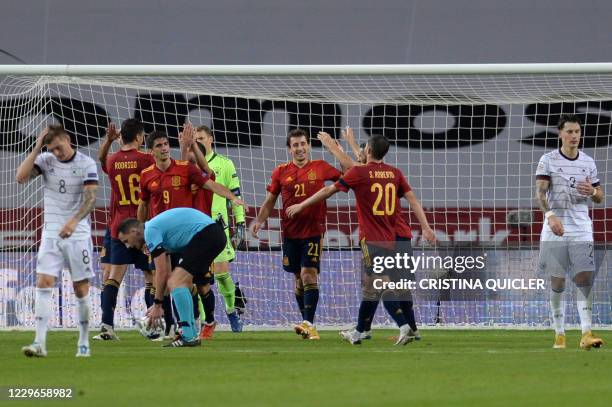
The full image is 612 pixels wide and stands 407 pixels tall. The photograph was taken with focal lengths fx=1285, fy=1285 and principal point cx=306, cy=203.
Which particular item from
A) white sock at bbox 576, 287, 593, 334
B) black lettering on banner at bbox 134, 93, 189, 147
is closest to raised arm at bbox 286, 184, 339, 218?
white sock at bbox 576, 287, 593, 334

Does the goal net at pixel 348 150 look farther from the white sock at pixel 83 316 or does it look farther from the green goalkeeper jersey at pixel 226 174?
the white sock at pixel 83 316

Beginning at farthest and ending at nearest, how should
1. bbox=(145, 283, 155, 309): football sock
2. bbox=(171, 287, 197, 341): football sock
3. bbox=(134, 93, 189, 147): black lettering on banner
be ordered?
bbox=(134, 93, 189, 147): black lettering on banner
bbox=(145, 283, 155, 309): football sock
bbox=(171, 287, 197, 341): football sock

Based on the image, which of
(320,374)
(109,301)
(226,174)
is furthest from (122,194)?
(320,374)

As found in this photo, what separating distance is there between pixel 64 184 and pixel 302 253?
384 centimetres

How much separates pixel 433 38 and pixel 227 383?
13.6 m

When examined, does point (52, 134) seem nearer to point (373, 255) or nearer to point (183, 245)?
point (183, 245)

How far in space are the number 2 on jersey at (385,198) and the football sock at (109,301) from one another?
119 inches

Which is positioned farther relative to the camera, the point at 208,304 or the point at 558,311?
the point at 208,304

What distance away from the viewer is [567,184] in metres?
11.4

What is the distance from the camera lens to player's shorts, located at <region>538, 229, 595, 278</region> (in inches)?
452

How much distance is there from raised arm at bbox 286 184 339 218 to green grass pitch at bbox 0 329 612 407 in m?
1.30

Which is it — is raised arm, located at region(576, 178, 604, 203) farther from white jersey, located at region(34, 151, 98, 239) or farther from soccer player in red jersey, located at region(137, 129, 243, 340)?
white jersey, located at region(34, 151, 98, 239)

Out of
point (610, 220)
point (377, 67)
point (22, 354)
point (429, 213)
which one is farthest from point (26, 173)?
point (610, 220)

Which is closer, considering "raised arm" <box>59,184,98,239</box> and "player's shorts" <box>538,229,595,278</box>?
"raised arm" <box>59,184,98,239</box>
